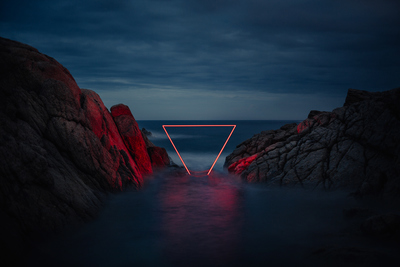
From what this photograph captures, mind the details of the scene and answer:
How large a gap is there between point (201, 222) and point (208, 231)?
985 millimetres

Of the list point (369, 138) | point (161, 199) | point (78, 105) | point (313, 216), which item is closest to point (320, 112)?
point (369, 138)

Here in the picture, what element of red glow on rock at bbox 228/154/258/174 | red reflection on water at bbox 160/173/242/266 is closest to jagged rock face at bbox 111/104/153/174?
red reflection on water at bbox 160/173/242/266

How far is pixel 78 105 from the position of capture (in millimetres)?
12289

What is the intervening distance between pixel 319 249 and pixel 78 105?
1078 cm

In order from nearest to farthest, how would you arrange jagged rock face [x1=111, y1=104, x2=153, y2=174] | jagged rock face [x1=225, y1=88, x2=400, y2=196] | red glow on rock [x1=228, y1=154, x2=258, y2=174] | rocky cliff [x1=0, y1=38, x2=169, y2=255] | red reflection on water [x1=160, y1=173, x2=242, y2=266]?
rocky cliff [x1=0, y1=38, x2=169, y2=255]
red reflection on water [x1=160, y1=173, x2=242, y2=266]
jagged rock face [x1=225, y1=88, x2=400, y2=196]
jagged rock face [x1=111, y1=104, x2=153, y2=174]
red glow on rock [x1=228, y1=154, x2=258, y2=174]

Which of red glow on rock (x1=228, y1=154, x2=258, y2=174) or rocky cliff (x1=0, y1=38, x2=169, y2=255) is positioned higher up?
rocky cliff (x1=0, y1=38, x2=169, y2=255)

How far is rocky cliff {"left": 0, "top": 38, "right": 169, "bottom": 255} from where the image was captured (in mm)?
7672

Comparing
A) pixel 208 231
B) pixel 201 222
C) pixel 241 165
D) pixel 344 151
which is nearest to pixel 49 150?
pixel 201 222

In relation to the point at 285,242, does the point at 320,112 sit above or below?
above

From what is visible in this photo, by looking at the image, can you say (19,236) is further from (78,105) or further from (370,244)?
(370,244)

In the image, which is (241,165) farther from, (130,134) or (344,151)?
(130,134)

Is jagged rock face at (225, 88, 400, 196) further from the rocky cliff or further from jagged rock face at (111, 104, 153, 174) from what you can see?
the rocky cliff

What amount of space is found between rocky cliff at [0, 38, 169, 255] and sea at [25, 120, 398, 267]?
78cm

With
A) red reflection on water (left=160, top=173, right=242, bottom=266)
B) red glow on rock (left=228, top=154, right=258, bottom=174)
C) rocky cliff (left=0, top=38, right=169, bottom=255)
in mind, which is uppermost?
rocky cliff (left=0, top=38, right=169, bottom=255)
